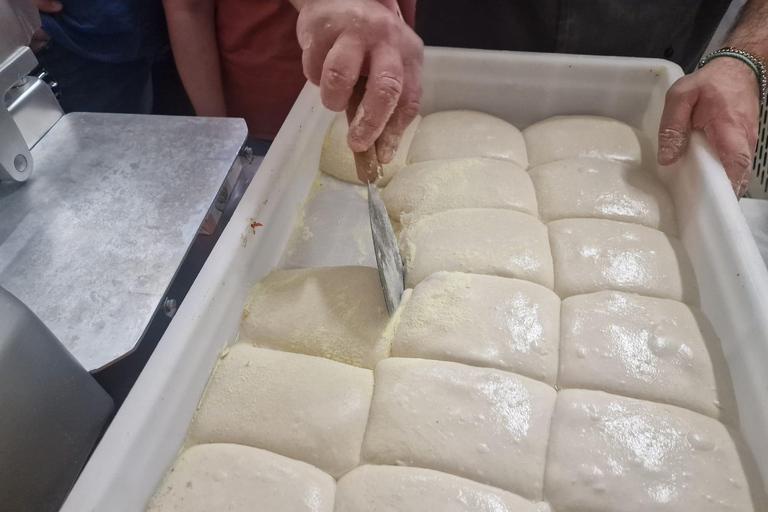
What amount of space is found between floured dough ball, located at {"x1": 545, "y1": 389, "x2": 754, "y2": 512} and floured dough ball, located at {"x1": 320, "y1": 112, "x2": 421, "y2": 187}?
2.74 feet

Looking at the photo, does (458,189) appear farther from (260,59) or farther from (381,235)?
(260,59)

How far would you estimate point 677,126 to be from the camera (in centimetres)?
125

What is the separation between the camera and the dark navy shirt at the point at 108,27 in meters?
1.46

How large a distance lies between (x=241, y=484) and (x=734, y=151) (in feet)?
4.26

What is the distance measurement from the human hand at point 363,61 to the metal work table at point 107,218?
1.22 ft

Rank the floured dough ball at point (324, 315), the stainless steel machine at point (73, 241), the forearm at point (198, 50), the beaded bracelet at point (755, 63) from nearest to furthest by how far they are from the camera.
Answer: the stainless steel machine at point (73, 241) < the floured dough ball at point (324, 315) < the beaded bracelet at point (755, 63) < the forearm at point (198, 50)

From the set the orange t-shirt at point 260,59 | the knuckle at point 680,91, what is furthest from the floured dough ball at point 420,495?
the orange t-shirt at point 260,59

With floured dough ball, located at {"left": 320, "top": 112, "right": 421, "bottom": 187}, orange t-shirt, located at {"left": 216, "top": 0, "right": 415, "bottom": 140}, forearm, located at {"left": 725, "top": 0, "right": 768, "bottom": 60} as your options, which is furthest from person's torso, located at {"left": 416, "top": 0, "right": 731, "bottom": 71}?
floured dough ball, located at {"left": 320, "top": 112, "right": 421, "bottom": 187}

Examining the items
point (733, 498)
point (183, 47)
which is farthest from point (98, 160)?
point (733, 498)

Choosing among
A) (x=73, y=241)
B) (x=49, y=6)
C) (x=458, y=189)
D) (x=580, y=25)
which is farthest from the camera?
(x=580, y=25)

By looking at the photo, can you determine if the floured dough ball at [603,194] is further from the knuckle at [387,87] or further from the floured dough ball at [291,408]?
the floured dough ball at [291,408]

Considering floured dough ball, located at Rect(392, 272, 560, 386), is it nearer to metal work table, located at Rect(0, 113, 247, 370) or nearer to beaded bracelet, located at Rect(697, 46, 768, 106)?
metal work table, located at Rect(0, 113, 247, 370)

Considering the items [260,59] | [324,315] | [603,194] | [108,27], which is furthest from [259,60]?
[603,194]

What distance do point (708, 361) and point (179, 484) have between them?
103 centimetres
